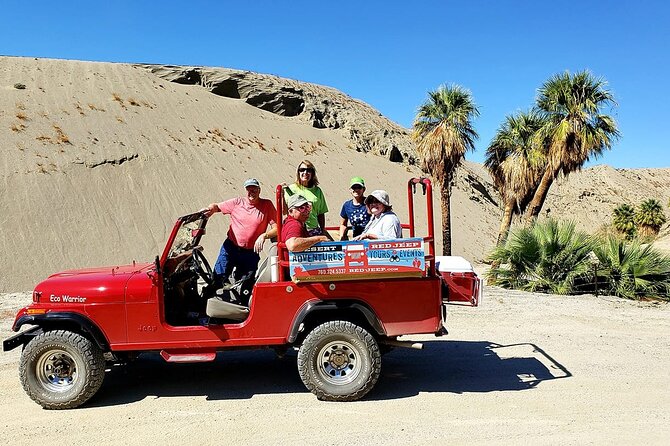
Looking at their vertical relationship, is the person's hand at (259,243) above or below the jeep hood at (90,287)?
above

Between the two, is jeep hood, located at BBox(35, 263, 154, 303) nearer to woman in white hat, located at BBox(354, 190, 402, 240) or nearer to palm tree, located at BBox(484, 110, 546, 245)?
woman in white hat, located at BBox(354, 190, 402, 240)

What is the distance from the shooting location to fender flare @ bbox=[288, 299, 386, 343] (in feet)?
17.0

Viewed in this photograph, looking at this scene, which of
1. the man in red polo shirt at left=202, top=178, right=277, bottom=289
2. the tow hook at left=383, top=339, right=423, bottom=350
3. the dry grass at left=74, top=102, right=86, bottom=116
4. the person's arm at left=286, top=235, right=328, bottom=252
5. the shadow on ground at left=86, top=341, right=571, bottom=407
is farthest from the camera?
the dry grass at left=74, top=102, right=86, bottom=116

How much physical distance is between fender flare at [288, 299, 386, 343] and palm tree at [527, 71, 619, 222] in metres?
13.9

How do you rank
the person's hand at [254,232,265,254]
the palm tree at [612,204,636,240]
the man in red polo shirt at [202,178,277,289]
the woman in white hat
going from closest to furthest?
the woman in white hat < the person's hand at [254,232,265,254] < the man in red polo shirt at [202,178,277,289] < the palm tree at [612,204,636,240]

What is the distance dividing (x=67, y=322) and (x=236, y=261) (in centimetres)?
191

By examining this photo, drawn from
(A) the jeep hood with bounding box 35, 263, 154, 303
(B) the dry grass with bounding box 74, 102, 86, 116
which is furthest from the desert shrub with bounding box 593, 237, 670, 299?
(B) the dry grass with bounding box 74, 102, 86, 116

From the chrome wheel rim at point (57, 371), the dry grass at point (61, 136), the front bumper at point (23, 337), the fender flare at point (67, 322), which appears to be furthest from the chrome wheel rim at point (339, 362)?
the dry grass at point (61, 136)

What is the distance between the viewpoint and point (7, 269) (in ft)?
59.7

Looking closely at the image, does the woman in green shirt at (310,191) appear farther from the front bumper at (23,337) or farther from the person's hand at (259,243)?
the front bumper at (23,337)

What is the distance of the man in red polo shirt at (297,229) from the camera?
16.4 ft

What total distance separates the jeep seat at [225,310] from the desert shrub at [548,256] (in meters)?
8.22

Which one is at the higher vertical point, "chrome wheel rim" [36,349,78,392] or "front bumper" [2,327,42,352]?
"front bumper" [2,327,42,352]

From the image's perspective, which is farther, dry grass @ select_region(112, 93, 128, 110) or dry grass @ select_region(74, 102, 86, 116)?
dry grass @ select_region(112, 93, 128, 110)
